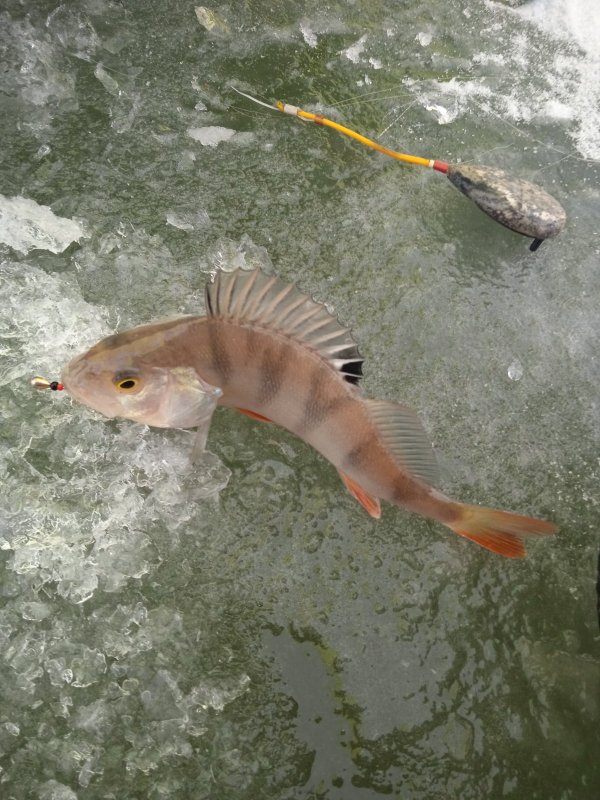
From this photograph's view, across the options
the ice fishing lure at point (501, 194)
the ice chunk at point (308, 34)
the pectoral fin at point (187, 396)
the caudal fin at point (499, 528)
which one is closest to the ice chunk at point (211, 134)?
the ice fishing lure at point (501, 194)

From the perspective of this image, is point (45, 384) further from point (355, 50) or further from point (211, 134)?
point (355, 50)

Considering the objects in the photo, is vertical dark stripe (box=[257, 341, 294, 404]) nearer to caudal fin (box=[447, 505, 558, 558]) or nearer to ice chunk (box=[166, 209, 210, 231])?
caudal fin (box=[447, 505, 558, 558])

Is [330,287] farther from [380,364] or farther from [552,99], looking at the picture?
[552,99]

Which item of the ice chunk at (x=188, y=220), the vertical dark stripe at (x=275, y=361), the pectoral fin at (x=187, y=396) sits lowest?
the pectoral fin at (x=187, y=396)

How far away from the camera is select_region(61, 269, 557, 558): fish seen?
2160mm

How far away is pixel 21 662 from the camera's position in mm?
2172

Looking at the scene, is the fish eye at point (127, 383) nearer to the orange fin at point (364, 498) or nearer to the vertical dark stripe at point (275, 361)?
the vertical dark stripe at point (275, 361)

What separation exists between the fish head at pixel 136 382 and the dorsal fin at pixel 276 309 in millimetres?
240

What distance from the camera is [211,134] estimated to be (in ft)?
9.76

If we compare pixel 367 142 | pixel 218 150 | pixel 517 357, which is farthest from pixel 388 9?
pixel 517 357

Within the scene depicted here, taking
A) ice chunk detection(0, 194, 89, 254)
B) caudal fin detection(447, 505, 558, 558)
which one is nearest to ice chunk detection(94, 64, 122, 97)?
ice chunk detection(0, 194, 89, 254)

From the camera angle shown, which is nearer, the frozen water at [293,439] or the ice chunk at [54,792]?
the ice chunk at [54,792]

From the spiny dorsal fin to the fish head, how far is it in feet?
1.78

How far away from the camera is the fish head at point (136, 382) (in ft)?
7.09
